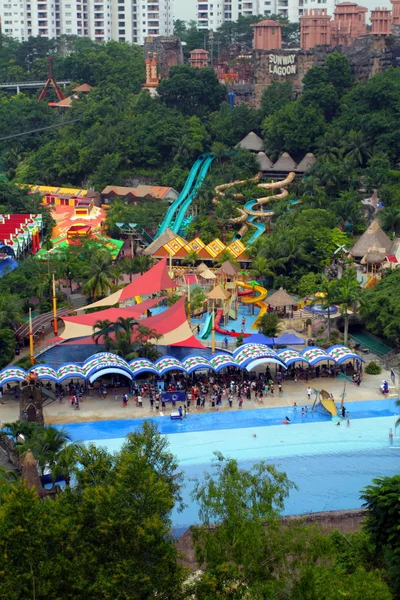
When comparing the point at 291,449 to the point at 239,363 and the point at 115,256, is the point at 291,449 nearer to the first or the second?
the point at 239,363

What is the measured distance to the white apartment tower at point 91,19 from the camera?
375 ft

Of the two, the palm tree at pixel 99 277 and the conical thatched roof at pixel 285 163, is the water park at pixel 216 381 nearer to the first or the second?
the palm tree at pixel 99 277

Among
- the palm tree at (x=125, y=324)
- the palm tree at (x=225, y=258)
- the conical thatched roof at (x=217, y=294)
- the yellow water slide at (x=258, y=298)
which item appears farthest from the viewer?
the palm tree at (x=225, y=258)

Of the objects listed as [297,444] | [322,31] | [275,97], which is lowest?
[297,444]

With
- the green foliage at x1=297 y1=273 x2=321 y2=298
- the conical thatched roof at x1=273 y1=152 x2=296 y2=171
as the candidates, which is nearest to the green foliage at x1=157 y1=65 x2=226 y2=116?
the conical thatched roof at x1=273 y1=152 x2=296 y2=171

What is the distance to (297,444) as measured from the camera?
35531mm

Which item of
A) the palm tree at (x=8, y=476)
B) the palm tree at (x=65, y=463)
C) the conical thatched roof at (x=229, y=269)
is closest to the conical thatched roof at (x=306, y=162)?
the conical thatched roof at (x=229, y=269)

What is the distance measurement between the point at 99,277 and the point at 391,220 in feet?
52.4

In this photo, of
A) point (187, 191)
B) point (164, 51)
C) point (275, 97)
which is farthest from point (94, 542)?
point (164, 51)

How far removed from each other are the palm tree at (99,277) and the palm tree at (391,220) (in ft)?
48.7

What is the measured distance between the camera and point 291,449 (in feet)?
115

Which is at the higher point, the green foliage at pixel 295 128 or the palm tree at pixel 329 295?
the green foliage at pixel 295 128

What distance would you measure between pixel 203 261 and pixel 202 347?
13164mm

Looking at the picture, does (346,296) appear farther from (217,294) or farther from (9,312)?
(9,312)
